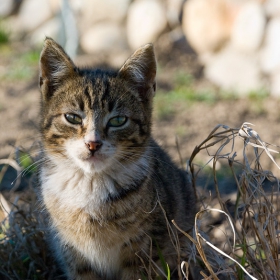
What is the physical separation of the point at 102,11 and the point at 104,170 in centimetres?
546

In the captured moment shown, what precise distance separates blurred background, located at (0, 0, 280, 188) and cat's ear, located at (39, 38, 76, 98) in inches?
90.4

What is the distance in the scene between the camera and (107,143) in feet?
9.02

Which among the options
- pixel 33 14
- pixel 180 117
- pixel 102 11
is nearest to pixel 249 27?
pixel 180 117

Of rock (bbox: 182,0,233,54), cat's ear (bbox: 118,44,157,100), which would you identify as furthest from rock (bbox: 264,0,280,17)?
cat's ear (bbox: 118,44,157,100)

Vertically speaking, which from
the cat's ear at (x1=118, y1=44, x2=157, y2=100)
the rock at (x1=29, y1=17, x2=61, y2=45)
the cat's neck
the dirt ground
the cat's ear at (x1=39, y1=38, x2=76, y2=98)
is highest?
the cat's ear at (x1=39, y1=38, x2=76, y2=98)

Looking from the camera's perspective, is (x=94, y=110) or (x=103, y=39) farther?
(x=103, y=39)

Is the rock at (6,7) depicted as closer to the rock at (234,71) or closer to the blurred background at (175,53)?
the blurred background at (175,53)

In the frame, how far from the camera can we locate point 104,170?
2.89 metres

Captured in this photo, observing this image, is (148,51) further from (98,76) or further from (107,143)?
(107,143)

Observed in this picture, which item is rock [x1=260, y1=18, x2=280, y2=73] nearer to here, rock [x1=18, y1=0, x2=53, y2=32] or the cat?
rock [x1=18, y1=0, x2=53, y2=32]

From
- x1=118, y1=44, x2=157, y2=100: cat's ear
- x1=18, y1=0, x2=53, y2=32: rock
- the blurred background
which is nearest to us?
x1=118, y1=44, x2=157, y2=100: cat's ear

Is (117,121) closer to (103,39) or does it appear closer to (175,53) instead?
(175,53)

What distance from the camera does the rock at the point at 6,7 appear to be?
832 centimetres

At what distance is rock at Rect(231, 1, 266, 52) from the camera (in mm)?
6672
